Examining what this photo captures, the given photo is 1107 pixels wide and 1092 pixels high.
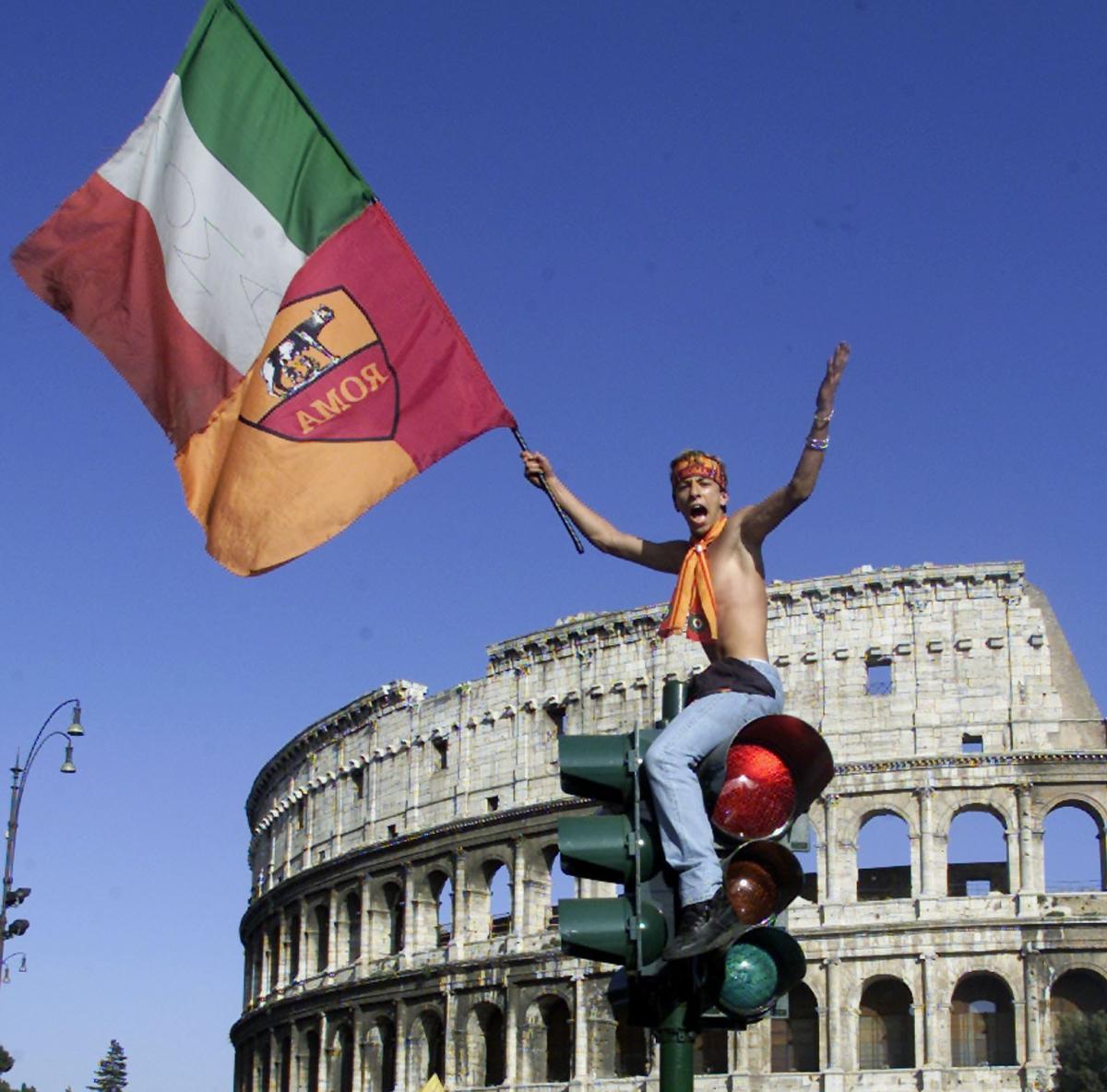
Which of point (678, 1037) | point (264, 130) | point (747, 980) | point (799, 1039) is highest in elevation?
point (264, 130)

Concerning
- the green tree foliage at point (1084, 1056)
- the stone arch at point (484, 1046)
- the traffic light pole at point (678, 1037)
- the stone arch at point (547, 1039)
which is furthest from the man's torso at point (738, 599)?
the stone arch at point (484, 1046)

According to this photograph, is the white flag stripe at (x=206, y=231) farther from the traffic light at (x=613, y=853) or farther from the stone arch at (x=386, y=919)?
the stone arch at (x=386, y=919)

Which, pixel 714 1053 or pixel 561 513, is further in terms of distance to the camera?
pixel 714 1053

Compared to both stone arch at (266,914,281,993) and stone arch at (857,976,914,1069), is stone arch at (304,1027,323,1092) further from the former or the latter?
stone arch at (857,976,914,1069)

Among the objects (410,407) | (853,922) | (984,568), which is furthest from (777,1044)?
(410,407)

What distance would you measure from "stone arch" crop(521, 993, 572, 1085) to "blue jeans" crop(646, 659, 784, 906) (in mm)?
39624

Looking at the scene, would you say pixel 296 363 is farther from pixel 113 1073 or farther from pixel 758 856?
pixel 113 1073

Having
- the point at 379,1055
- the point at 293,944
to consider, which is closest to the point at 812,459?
the point at 379,1055

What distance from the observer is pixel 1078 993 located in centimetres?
4019

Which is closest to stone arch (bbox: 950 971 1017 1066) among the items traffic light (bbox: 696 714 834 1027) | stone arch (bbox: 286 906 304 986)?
stone arch (bbox: 286 906 304 986)

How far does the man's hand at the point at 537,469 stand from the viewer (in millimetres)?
7531

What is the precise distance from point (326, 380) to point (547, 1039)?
38783 millimetres

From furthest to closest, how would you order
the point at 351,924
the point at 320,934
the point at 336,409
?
the point at 320,934, the point at 351,924, the point at 336,409

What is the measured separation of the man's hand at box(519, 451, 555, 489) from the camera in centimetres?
753
